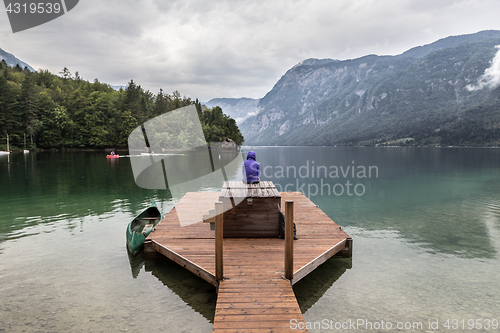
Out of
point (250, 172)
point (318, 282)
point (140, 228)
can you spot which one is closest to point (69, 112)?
point (140, 228)

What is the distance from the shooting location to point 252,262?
7.89m

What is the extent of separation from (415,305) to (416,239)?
6.29 meters

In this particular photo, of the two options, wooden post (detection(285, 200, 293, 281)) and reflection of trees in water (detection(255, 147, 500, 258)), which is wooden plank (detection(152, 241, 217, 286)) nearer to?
wooden post (detection(285, 200, 293, 281))

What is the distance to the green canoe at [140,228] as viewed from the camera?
1052 centimetres

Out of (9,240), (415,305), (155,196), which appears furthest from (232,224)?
(155,196)

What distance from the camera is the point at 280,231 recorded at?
9.85 m

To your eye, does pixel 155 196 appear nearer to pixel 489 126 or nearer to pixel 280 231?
pixel 280 231

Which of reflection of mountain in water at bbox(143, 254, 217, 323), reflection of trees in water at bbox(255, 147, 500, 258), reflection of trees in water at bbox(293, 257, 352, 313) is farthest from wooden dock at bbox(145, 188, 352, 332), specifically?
reflection of trees in water at bbox(255, 147, 500, 258)

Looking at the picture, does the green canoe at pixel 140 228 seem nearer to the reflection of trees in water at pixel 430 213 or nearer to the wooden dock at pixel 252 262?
the wooden dock at pixel 252 262

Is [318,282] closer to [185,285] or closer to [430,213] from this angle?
[185,285]

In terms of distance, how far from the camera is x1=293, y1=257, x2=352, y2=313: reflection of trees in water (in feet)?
25.4

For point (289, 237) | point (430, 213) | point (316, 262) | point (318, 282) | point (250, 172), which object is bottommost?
point (430, 213)

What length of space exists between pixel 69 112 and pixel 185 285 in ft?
411

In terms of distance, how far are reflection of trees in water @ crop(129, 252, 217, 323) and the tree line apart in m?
74.8
